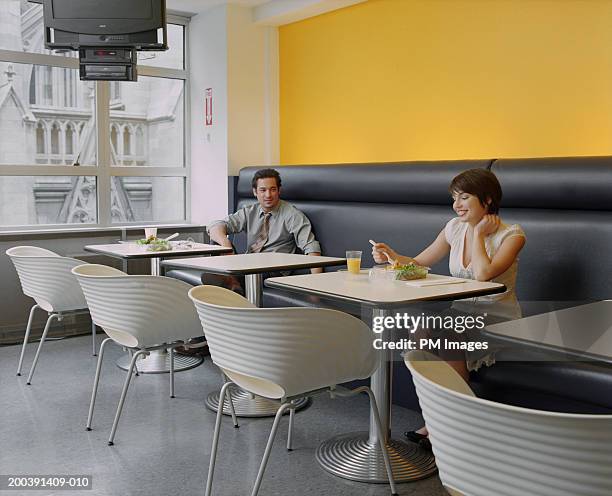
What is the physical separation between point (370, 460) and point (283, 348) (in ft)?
3.02

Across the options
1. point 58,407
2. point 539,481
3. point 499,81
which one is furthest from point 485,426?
point 499,81

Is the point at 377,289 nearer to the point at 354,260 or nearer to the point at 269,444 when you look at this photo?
the point at 354,260

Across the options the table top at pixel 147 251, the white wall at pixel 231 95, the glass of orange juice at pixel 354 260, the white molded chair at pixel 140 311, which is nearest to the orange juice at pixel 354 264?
the glass of orange juice at pixel 354 260

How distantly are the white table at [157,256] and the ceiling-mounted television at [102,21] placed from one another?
1.28 m

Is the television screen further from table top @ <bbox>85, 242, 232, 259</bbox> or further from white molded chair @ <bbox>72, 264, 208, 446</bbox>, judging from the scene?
white molded chair @ <bbox>72, 264, 208, 446</bbox>

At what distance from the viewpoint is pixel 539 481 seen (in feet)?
4.46

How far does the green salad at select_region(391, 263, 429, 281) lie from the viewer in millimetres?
2885

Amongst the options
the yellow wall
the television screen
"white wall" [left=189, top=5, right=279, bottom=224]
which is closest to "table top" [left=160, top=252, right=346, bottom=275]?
the yellow wall

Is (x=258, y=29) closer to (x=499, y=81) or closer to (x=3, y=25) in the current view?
(x=3, y=25)

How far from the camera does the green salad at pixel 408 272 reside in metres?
2.88

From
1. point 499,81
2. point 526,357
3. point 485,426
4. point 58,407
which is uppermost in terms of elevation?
point 499,81

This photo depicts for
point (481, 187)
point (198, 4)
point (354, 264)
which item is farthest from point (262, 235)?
point (198, 4)

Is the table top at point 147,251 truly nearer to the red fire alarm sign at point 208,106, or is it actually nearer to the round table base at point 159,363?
the round table base at point 159,363

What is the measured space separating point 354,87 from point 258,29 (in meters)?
1.19
